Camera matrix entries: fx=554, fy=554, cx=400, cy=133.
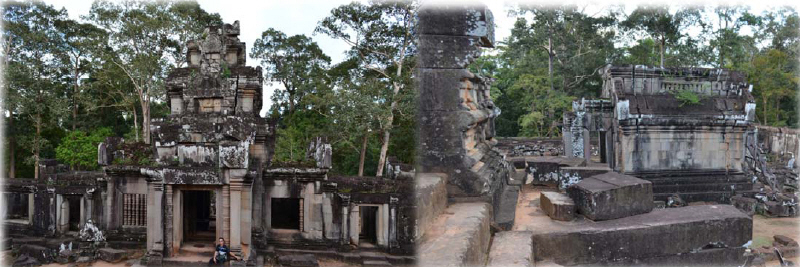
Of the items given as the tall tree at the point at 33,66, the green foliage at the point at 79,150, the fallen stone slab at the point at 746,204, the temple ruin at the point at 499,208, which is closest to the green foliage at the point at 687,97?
the fallen stone slab at the point at 746,204

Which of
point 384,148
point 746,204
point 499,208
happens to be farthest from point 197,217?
point 746,204

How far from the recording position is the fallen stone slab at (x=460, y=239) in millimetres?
2883

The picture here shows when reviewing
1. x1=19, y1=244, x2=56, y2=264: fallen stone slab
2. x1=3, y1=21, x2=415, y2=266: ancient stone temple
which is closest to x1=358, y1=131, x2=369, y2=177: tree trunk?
x1=3, y1=21, x2=415, y2=266: ancient stone temple

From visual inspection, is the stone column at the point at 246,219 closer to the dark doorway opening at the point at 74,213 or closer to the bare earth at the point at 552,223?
the bare earth at the point at 552,223

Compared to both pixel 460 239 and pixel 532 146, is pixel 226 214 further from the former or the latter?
pixel 532 146

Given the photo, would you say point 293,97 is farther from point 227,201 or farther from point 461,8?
point 461,8

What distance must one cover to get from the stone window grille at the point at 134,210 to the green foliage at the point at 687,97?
39.1 feet

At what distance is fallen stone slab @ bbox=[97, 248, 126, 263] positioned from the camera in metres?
10.4

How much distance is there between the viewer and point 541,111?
24141mm

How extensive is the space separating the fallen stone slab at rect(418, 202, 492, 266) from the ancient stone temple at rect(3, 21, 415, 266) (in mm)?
4702

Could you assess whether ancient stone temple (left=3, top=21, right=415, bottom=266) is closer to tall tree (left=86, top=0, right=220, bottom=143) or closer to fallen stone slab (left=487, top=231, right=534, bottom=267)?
fallen stone slab (left=487, top=231, right=534, bottom=267)

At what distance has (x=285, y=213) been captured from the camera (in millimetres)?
12102

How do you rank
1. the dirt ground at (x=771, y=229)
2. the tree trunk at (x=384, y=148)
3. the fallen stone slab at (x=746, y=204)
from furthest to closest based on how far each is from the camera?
1. the tree trunk at (x=384, y=148)
2. the fallen stone slab at (x=746, y=204)
3. the dirt ground at (x=771, y=229)

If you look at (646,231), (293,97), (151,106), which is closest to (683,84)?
(646,231)
